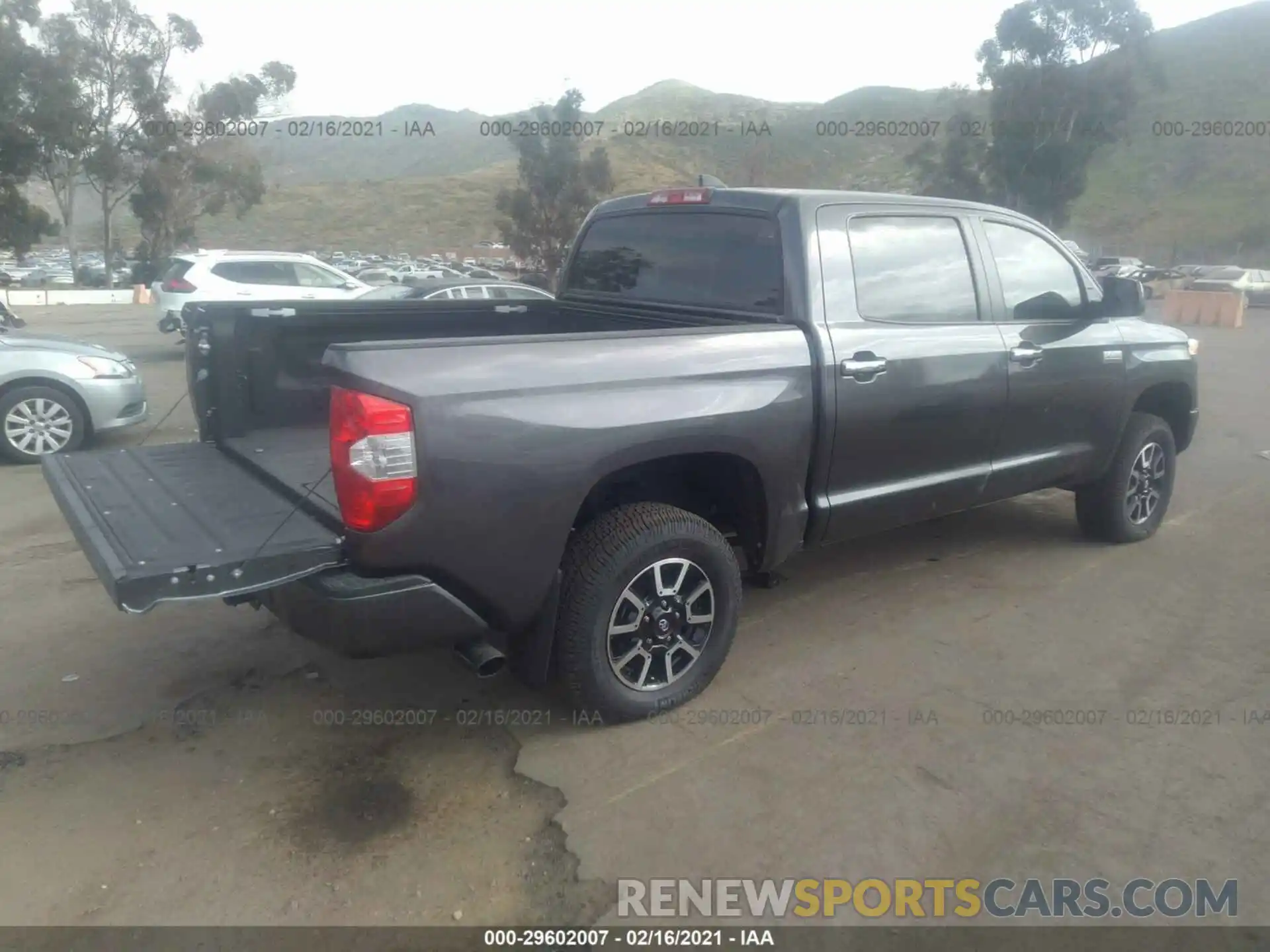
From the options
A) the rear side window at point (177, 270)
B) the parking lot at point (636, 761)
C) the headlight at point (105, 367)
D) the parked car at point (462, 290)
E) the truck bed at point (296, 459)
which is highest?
the rear side window at point (177, 270)

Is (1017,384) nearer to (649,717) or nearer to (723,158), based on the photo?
(649,717)

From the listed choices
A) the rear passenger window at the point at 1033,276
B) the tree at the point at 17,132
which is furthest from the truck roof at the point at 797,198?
the tree at the point at 17,132

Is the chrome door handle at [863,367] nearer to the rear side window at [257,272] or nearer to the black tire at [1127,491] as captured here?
the black tire at [1127,491]

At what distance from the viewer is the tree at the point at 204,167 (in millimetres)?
35500

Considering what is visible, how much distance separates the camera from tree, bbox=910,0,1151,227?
37.1 metres

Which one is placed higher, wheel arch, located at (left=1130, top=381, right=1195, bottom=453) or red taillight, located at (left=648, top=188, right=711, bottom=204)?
red taillight, located at (left=648, top=188, right=711, bottom=204)

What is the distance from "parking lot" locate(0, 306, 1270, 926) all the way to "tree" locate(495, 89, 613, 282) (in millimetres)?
18369

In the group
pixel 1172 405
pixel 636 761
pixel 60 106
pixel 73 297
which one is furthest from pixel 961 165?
pixel 636 761

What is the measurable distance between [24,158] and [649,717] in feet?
97.6

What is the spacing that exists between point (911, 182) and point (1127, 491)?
54.2 m

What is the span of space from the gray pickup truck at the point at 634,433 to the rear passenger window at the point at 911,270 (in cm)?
1

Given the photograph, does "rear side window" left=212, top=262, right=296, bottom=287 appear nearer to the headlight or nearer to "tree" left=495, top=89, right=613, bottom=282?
"tree" left=495, top=89, right=613, bottom=282

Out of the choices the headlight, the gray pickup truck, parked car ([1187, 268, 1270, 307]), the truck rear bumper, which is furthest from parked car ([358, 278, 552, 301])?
parked car ([1187, 268, 1270, 307])

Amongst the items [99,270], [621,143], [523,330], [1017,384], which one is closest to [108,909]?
[523,330]
